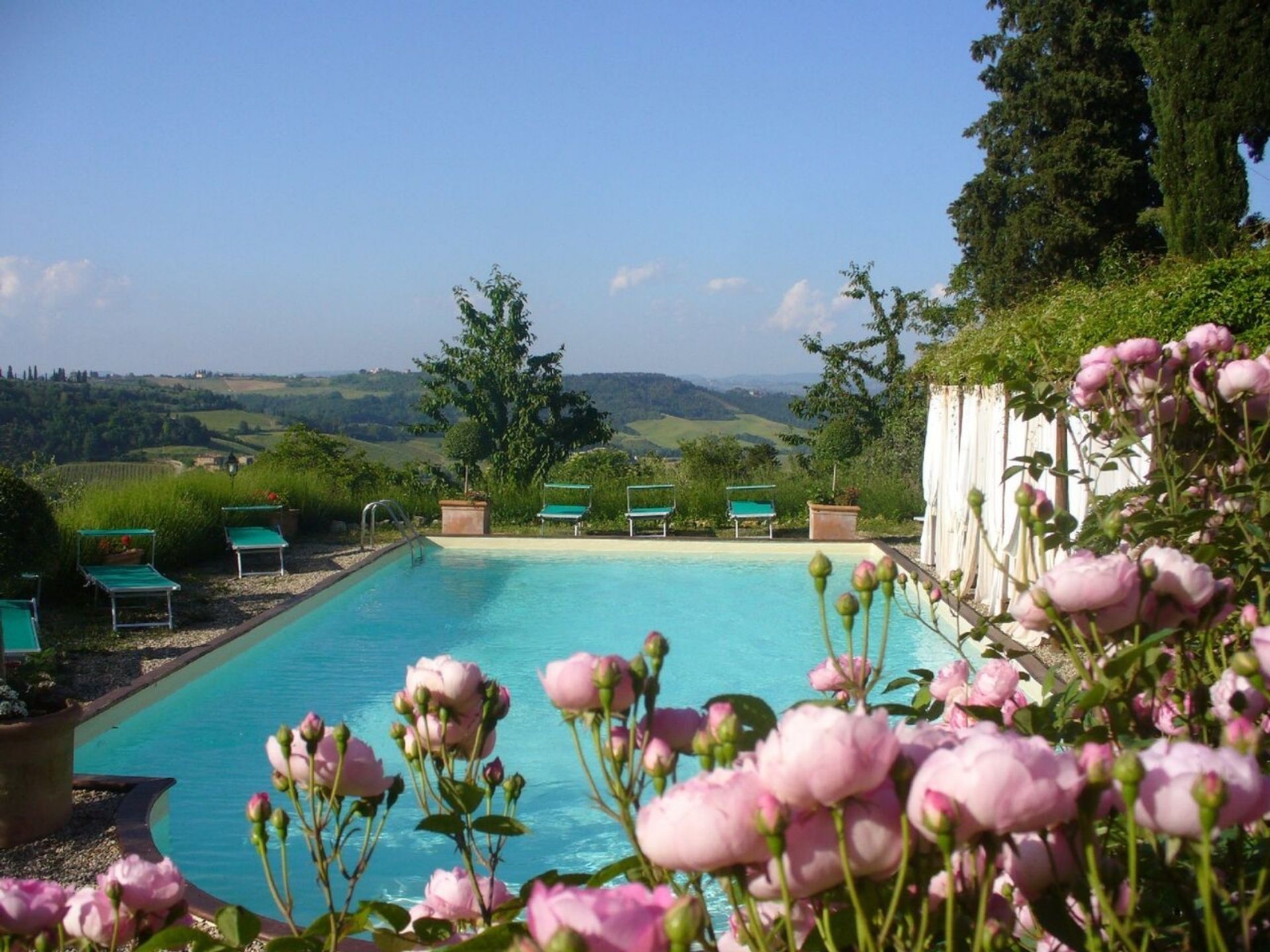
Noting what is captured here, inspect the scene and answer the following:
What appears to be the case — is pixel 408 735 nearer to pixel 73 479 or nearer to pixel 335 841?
pixel 335 841

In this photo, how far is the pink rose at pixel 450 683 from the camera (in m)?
0.94

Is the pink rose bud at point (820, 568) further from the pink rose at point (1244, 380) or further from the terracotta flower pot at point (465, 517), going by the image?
the terracotta flower pot at point (465, 517)

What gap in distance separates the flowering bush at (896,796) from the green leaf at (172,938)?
3 centimetres

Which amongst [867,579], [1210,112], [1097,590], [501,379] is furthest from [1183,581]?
[501,379]

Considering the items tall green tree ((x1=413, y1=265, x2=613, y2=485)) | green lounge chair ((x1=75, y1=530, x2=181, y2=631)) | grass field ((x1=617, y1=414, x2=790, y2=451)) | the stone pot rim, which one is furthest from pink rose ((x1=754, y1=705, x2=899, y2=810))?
grass field ((x1=617, y1=414, x2=790, y2=451))

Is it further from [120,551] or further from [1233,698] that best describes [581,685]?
[120,551]

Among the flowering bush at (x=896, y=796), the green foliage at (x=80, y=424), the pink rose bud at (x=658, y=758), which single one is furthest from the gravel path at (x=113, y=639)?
the green foliage at (x=80, y=424)

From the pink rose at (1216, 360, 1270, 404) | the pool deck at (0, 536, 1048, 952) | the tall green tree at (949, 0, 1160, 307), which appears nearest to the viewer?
the pink rose at (1216, 360, 1270, 404)

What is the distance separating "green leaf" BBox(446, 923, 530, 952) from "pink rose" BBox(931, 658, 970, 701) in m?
0.72

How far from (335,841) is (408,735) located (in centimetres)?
13

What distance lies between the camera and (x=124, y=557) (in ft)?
29.2

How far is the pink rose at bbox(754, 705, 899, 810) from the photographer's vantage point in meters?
0.54

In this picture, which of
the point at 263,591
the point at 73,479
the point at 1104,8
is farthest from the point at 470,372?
the point at 1104,8

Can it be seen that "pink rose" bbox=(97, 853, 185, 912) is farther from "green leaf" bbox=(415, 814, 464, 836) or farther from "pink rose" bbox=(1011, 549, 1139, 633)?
"pink rose" bbox=(1011, 549, 1139, 633)
